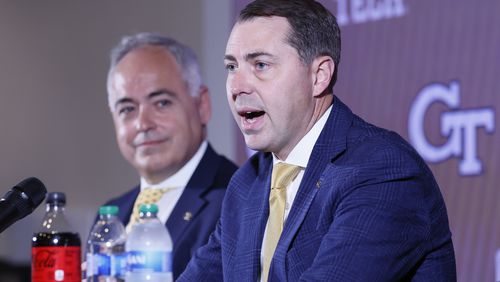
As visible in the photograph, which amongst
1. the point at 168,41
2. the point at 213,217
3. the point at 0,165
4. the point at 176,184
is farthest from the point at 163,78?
the point at 0,165

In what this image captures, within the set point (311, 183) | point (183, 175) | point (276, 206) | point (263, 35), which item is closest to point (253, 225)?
point (276, 206)

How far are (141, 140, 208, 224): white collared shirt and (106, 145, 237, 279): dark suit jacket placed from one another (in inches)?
1.6

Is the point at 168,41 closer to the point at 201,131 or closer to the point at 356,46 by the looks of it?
the point at 201,131

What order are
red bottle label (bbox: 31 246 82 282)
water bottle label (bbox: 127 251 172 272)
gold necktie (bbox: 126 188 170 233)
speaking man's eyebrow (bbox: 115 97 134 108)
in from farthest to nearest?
1. speaking man's eyebrow (bbox: 115 97 134 108)
2. gold necktie (bbox: 126 188 170 233)
3. water bottle label (bbox: 127 251 172 272)
4. red bottle label (bbox: 31 246 82 282)

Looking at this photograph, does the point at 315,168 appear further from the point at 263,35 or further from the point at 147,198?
the point at 147,198

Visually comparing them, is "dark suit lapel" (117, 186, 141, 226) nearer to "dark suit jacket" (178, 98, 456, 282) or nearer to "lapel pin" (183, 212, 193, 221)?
"lapel pin" (183, 212, 193, 221)

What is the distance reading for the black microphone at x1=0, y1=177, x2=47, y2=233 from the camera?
1.90 meters

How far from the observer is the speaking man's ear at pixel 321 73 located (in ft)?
7.03

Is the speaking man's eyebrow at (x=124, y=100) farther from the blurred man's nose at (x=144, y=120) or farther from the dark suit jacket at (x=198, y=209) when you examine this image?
the dark suit jacket at (x=198, y=209)

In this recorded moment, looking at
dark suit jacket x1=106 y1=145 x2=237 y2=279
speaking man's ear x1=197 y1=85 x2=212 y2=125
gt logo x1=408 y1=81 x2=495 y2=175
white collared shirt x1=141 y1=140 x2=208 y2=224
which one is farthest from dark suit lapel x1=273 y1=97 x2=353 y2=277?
speaking man's ear x1=197 y1=85 x2=212 y2=125

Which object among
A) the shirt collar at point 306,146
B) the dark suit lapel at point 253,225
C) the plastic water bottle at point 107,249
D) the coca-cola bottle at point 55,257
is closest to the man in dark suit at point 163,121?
the plastic water bottle at point 107,249

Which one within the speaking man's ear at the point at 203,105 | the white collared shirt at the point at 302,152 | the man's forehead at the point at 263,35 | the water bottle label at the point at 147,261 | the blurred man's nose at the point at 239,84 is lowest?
the water bottle label at the point at 147,261

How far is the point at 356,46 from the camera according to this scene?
11.9ft

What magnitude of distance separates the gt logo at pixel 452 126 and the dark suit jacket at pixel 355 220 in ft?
3.60
